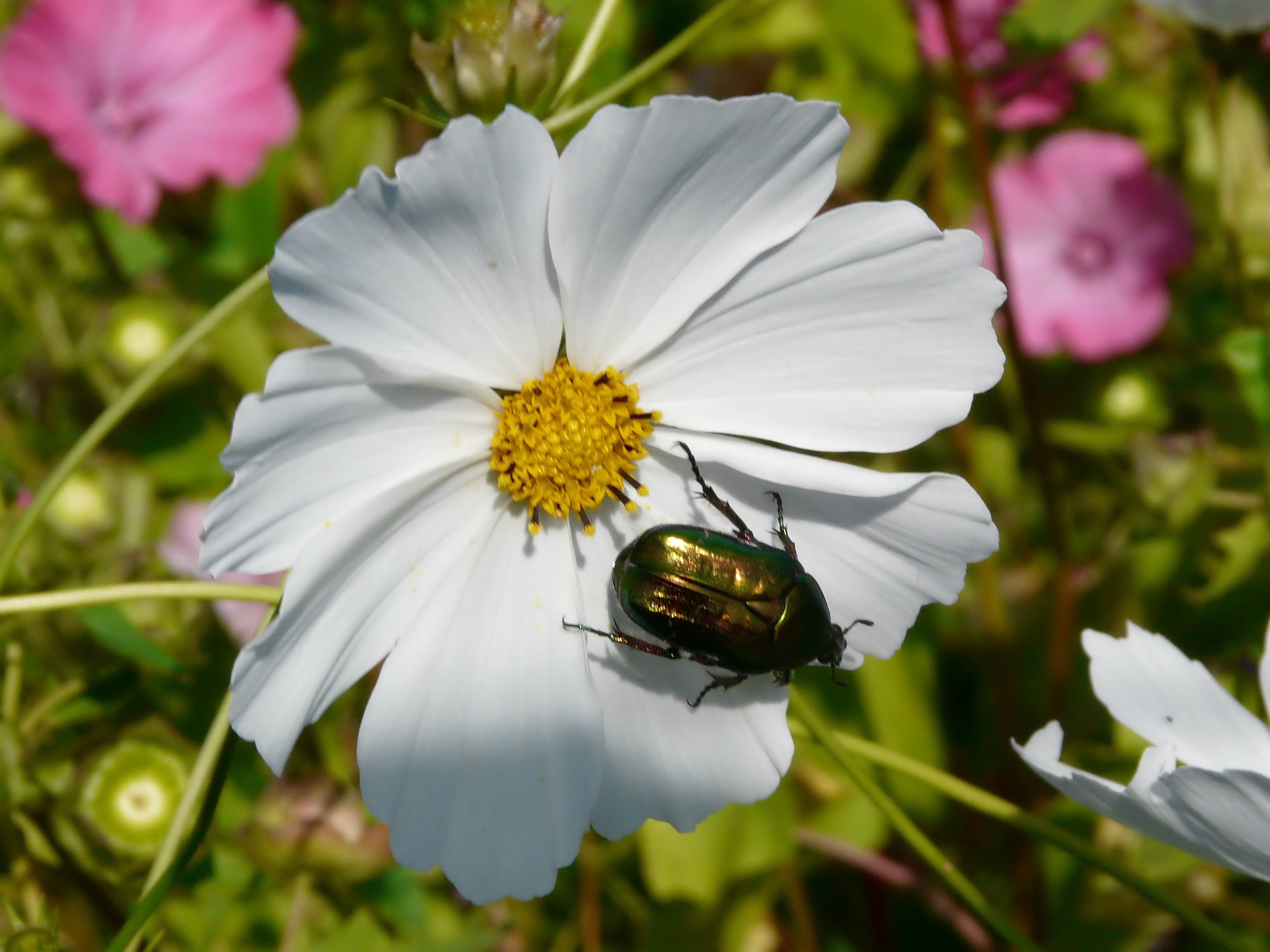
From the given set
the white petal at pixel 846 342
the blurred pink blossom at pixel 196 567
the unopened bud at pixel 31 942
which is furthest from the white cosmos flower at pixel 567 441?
the blurred pink blossom at pixel 196 567

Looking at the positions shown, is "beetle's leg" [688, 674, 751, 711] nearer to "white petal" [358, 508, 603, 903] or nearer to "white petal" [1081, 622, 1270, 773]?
"white petal" [358, 508, 603, 903]

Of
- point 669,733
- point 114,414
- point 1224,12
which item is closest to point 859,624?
point 669,733

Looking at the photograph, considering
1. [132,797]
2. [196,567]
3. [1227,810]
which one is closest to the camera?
[1227,810]

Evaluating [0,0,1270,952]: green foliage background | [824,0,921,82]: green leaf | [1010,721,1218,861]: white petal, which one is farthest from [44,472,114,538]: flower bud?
[824,0,921,82]: green leaf

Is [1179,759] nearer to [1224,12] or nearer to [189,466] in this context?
[1224,12]

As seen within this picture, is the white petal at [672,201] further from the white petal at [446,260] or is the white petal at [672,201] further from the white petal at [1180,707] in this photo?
the white petal at [1180,707]
